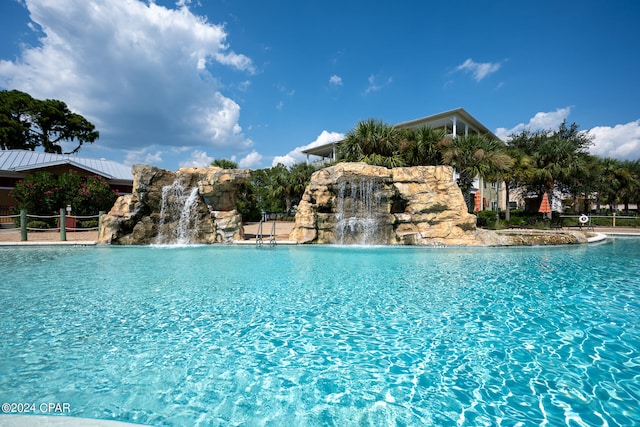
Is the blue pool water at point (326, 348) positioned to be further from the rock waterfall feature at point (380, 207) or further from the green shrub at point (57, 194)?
the green shrub at point (57, 194)

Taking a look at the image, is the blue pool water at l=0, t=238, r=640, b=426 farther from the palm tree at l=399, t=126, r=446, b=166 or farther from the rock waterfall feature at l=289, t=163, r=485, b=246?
the palm tree at l=399, t=126, r=446, b=166

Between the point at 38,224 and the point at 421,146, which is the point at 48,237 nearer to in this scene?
the point at 38,224

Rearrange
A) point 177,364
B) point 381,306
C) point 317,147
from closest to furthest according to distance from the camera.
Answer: point 177,364 → point 381,306 → point 317,147

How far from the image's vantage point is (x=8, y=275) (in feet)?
28.2

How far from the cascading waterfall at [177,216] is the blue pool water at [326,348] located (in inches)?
315

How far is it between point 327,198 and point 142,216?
32.1ft

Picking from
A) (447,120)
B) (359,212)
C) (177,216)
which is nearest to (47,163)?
(177,216)

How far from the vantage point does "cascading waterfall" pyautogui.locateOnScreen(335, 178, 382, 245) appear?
16188 millimetres

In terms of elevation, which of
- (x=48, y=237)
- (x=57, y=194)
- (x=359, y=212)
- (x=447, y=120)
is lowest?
(x=48, y=237)

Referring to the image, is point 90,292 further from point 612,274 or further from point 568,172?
point 568,172

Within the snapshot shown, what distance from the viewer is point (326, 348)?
13.8 ft

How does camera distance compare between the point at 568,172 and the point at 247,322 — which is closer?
the point at 247,322

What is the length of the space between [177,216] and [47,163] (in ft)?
55.6

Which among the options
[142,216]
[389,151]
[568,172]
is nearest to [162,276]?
[142,216]
